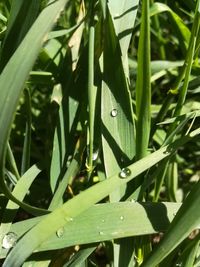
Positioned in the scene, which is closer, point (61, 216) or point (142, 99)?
point (61, 216)

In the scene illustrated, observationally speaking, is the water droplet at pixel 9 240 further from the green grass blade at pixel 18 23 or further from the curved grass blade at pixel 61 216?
the green grass blade at pixel 18 23

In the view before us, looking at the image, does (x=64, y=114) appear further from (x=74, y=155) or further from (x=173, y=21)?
(x=173, y=21)

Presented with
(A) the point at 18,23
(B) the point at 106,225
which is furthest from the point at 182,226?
(A) the point at 18,23

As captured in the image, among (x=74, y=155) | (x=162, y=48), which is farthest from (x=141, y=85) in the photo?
(x=162, y=48)

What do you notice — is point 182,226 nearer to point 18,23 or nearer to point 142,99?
point 142,99

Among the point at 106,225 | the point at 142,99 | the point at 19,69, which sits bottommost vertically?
the point at 106,225

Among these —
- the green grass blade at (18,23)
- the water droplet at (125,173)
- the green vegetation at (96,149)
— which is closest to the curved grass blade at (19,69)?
the green vegetation at (96,149)

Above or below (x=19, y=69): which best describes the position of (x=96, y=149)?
below

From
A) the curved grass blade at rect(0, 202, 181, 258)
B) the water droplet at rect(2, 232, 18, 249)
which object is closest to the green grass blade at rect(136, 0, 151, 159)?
the curved grass blade at rect(0, 202, 181, 258)
